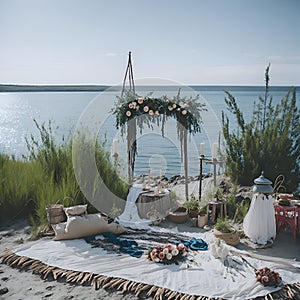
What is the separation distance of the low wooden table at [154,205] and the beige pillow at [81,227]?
89cm

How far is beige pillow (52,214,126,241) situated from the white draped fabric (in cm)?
171

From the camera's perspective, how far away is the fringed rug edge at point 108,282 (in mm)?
3605

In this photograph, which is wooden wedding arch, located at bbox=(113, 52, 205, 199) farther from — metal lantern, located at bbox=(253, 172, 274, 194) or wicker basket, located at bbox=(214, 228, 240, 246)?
wicker basket, located at bbox=(214, 228, 240, 246)

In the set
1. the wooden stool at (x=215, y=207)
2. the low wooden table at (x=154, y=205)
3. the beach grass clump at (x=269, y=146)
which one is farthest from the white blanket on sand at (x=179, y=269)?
the beach grass clump at (x=269, y=146)

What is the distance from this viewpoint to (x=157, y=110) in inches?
249

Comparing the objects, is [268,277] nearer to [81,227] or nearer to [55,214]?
[81,227]

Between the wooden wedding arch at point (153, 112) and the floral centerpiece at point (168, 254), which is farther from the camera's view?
the wooden wedding arch at point (153, 112)

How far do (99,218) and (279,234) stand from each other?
7.72 ft

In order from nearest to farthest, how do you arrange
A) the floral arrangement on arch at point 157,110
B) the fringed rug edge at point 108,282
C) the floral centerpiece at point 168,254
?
the fringed rug edge at point 108,282, the floral centerpiece at point 168,254, the floral arrangement on arch at point 157,110

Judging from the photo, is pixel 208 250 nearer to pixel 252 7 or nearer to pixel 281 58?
pixel 252 7

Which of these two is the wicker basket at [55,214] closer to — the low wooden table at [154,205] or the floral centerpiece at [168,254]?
the low wooden table at [154,205]

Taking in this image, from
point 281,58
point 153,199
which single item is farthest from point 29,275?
point 281,58

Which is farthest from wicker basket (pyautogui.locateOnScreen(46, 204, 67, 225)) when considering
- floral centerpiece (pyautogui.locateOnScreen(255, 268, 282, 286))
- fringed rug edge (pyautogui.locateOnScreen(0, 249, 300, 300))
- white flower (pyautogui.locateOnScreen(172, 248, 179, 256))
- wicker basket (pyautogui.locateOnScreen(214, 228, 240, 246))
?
floral centerpiece (pyautogui.locateOnScreen(255, 268, 282, 286))

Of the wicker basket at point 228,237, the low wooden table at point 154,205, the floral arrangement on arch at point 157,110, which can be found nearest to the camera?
the wicker basket at point 228,237
